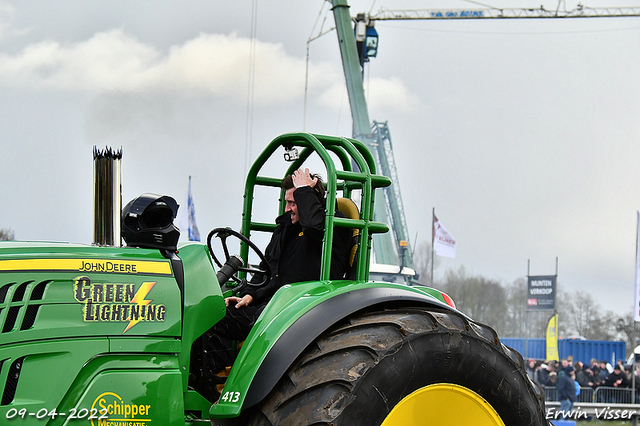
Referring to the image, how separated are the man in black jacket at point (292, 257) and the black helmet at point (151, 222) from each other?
1.93ft

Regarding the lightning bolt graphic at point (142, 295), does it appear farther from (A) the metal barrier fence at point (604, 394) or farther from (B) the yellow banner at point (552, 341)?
(B) the yellow banner at point (552, 341)

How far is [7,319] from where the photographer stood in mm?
2945

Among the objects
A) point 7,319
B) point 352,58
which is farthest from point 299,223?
point 352,58

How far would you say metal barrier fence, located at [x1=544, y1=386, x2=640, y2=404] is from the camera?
47.9ft

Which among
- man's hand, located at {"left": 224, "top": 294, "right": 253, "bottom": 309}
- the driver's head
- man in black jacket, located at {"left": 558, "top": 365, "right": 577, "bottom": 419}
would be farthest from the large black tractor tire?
man in black jacket, located at {"left": 558, "top": 365, "right": 577, "bottom": 419}

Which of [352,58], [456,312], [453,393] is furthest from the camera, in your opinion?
[352,58]

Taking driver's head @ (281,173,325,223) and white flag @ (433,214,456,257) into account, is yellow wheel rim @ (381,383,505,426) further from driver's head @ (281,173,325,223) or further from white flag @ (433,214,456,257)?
white flag @ (433,214,456,257)

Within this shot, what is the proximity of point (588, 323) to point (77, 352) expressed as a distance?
44.1 m

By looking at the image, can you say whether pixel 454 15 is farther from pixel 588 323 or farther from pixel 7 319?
pixel 7 319

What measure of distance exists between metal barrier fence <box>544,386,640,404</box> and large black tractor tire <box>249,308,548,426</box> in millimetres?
11915

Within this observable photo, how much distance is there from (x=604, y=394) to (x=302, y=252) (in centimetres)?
1286

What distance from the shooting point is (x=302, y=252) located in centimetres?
402

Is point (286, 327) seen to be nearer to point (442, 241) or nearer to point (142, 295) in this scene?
point (142, 295)

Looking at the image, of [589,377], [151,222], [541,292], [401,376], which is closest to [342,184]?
[151,222]
